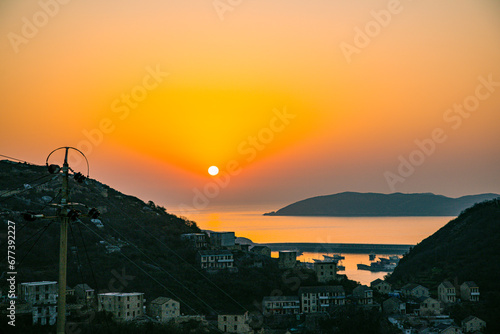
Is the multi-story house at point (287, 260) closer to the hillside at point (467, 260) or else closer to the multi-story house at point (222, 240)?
the multi-story house at point (222, 240)

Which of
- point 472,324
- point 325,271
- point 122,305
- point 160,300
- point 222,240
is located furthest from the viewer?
point 222,240

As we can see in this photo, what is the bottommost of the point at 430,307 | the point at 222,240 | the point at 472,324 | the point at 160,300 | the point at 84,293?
the point at 472,324

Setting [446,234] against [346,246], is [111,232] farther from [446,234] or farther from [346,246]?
[346,246]

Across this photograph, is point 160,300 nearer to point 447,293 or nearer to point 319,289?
point 319,289

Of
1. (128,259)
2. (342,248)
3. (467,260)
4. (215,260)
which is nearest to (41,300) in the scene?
(128,259)

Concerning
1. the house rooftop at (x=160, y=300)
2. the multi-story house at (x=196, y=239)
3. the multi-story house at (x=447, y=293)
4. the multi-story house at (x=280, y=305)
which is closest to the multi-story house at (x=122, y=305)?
the house rooftop at (x=160, y=300)

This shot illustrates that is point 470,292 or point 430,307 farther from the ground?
point 470,292
